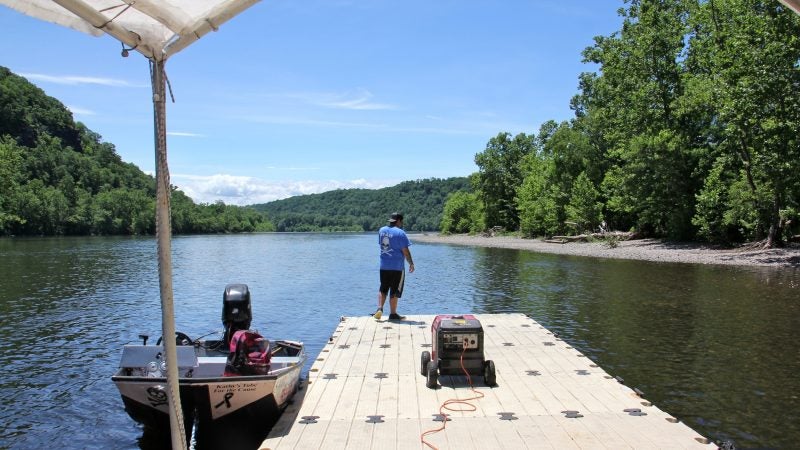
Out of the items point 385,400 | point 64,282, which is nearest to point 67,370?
point 385,400

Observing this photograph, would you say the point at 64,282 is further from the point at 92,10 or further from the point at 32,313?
the point at 92,10

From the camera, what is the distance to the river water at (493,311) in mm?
8500

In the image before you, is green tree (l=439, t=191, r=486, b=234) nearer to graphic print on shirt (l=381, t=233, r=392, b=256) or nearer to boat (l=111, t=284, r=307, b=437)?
graphic print on shirt (l=381, t=233, r=392, b=256)

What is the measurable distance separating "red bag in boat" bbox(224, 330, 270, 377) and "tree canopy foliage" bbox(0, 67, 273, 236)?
100905 millimetres

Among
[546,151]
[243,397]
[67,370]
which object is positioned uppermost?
[546,151]

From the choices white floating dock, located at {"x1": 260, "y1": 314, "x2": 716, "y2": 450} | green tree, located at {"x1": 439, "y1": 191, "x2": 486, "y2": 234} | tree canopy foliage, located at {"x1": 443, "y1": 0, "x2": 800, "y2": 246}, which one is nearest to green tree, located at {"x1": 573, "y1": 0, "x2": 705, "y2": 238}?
tree canopy foliage, located at {"x1": 443, "y1": 0, "x2": 800, "y2": 246}

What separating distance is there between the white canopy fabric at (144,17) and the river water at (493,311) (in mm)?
5759

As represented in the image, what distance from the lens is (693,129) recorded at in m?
41.2

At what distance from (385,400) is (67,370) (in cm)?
754

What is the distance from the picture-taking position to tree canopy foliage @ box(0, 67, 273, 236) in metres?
108

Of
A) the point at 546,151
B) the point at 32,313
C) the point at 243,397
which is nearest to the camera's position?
the point at 243,397

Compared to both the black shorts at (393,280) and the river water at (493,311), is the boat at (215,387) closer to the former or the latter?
the river water at (493,311)

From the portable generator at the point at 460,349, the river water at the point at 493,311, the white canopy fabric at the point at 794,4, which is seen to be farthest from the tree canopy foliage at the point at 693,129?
the white canopy fabric at the point at 794,4

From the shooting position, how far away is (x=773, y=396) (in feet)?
29.3
